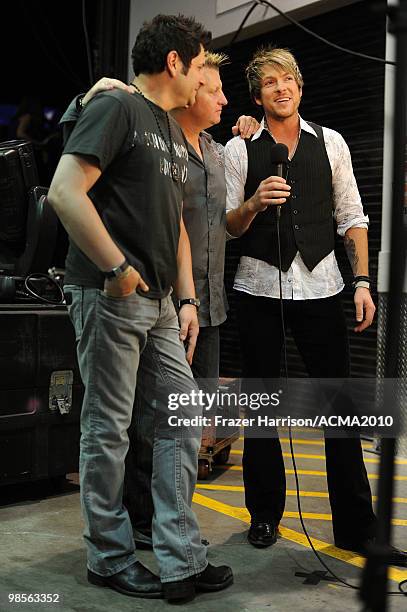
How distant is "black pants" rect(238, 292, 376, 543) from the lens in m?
2.62

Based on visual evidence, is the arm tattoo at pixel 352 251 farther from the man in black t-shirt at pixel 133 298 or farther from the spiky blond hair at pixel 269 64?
the man in black t-shirt at pixel 133 298

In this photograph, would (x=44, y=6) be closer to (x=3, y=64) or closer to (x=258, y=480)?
(x=3, y=64)

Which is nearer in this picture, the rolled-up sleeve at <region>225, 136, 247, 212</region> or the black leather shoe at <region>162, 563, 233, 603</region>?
the black leather shoe at <region>162, 563, 233, 603</region>

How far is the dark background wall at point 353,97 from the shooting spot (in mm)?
4729

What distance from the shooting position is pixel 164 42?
7.13 feet

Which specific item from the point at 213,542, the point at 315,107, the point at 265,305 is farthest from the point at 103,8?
the point at 213,542

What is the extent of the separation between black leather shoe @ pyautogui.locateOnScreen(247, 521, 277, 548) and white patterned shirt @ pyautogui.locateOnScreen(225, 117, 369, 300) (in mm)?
847

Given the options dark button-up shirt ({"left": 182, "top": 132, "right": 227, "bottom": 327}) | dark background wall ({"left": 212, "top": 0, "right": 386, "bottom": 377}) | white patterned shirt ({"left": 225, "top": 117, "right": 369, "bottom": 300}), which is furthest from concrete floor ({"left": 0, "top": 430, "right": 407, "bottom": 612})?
dark background wall ({"left": 212, "top": 0, "right": 386, "bottom": 377})

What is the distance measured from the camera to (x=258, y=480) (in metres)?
2.71

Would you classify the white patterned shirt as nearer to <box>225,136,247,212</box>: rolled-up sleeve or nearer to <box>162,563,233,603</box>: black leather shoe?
<box>225,136,247,212</box>: rolled-up sleeve

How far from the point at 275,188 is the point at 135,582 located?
4.34 ft

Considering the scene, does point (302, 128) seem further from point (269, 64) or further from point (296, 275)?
point (296, 275)

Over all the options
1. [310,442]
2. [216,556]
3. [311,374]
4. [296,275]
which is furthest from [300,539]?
[310,442]

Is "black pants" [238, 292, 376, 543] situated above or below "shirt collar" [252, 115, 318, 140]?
below
